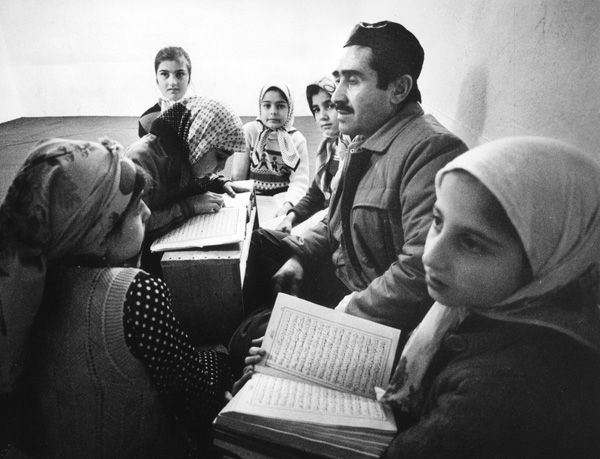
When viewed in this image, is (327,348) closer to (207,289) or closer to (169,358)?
(169,358)

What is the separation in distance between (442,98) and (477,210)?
1.01 m

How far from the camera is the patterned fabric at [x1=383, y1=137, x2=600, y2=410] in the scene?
0.53 m

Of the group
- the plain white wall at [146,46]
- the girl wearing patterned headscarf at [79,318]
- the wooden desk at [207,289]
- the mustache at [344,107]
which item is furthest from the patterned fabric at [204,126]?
the plain white wall at [146,46]

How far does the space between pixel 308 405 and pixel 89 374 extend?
526 millimetres

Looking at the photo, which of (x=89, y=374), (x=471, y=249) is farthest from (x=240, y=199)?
(x=471, y=249)

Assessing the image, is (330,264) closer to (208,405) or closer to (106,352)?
(208,405)

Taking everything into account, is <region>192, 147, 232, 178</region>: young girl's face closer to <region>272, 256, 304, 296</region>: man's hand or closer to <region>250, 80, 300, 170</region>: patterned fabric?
<region>272, 256, 304, 296</region>: man's hand

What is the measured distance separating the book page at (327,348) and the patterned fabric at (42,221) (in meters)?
0.53

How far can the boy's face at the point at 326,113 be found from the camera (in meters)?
2.33

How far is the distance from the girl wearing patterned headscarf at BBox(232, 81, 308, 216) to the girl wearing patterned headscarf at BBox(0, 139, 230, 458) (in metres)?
1.97

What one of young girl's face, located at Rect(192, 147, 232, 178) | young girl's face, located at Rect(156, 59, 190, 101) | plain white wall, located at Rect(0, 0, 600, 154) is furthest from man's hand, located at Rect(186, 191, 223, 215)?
plain white wall, located at Rect(0, 0, 600, 154)

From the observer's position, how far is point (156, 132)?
1740 millimetres

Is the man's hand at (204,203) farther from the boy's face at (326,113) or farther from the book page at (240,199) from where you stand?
the boy's face at (326,113)

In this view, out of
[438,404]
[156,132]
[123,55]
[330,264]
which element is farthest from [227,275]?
[123,55]
